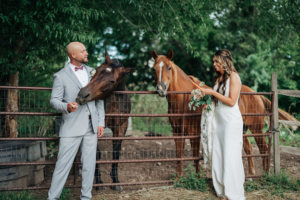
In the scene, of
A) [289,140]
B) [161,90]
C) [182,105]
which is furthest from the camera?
[289,140]

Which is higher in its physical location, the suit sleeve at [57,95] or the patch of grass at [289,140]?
the suit sleeve at [57,95]

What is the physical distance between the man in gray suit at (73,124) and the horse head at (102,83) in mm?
126

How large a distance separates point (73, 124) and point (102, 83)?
730 millimetres

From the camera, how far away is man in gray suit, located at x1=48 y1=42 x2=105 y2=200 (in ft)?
9.26

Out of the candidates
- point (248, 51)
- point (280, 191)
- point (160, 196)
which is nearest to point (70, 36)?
point (160, 196)

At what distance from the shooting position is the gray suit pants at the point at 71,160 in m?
2.85

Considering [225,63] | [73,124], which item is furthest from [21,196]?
[225,63]

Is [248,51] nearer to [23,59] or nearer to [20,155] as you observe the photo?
[23,59]

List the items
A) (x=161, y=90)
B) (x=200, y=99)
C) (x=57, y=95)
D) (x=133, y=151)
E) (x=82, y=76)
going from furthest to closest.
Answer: (x=133, y=151) < (x=161, y=90) < (x=200, y=99) < (x=82, y=76) < (x=57, y=95)

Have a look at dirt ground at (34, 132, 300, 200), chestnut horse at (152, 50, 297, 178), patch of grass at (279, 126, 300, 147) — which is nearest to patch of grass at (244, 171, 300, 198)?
dirt ground at (34, 132, 300, 200)

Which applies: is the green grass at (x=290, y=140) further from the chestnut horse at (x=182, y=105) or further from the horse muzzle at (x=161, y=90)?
the horse muzzle at (x=161, y=90)

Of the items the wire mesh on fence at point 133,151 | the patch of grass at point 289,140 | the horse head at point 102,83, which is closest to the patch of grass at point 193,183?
the wire mesh on fence at point 133,151

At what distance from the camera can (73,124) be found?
114 inches

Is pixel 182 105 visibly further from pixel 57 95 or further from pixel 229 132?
pixel 57 95
